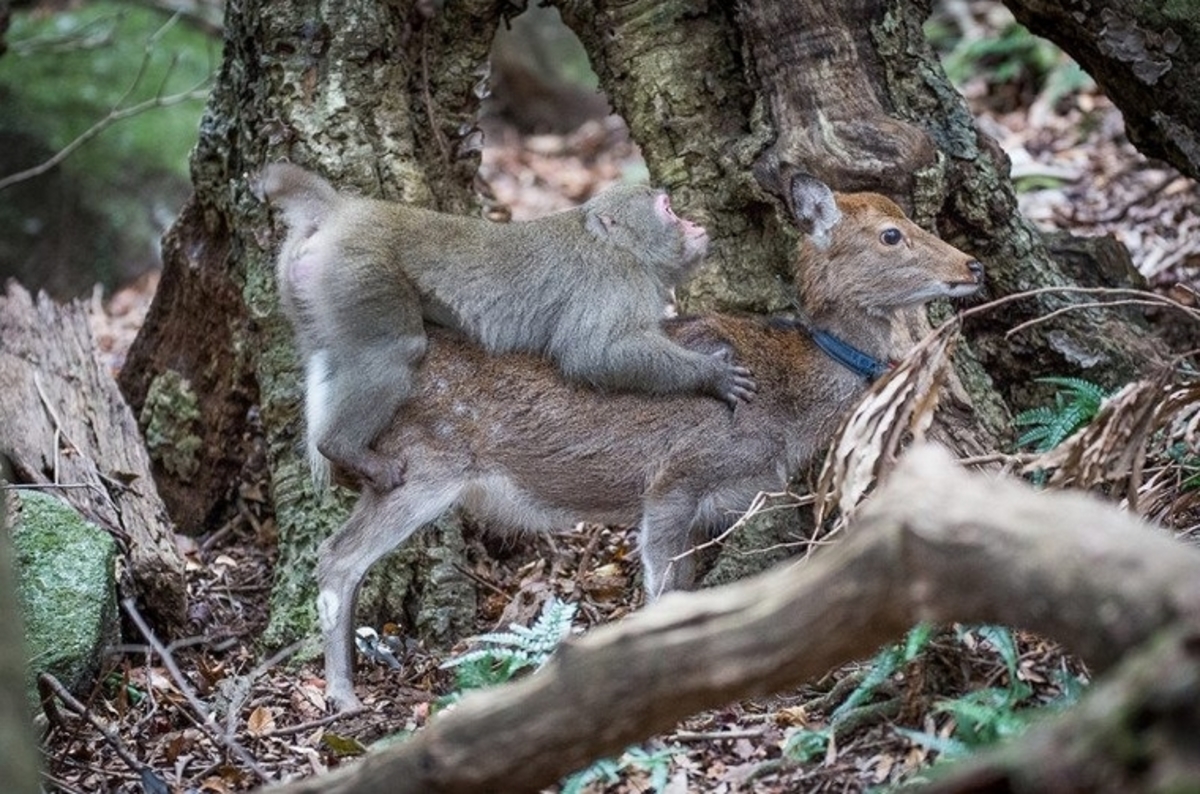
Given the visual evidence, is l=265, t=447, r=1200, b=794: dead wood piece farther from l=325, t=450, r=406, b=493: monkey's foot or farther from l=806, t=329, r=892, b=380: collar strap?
l=806, t=329, r=892, b=380: collar strap

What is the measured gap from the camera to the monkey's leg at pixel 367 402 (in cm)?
703

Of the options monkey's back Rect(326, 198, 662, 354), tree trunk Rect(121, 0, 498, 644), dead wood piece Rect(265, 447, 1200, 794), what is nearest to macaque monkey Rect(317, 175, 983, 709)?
monkey's back Rect(326, 198, 662, 354)

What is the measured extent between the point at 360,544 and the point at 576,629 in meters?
1.15

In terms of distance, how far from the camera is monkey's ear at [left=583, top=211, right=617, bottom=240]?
754cm

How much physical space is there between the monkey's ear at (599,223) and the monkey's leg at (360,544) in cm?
138

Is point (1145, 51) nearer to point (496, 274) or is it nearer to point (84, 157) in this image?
point (496, 274)

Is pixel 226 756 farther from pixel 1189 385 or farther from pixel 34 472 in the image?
pixel 1189 385

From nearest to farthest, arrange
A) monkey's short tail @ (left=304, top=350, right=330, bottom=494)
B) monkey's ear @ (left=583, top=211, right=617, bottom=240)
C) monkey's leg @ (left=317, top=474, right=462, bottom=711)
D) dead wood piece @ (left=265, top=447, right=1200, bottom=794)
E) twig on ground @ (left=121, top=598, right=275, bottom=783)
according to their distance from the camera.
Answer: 1. dead wood piece @ (left=265, top=447, right=1200, bottom=794)
2. twig on ground @ (left=121, top=598, right=275, bottom=783)
3. monkey's short tail @ (left=304, top=350, right=330, bottom=494)
4. monkey's leg @ (left=317, top=474, right=462, bottom=711)
5. monkey's ear @ (left=583, top=211, right=617, bottom=240)

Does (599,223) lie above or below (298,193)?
below

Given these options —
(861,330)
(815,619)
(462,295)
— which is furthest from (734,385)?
(815,619)

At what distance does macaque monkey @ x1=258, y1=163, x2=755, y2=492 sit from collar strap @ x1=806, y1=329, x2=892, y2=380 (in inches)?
17.0

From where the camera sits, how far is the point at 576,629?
7.71 metres

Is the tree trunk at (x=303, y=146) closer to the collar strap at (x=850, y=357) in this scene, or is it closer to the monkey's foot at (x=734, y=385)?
the monkey's foot at (x=734, y=385)

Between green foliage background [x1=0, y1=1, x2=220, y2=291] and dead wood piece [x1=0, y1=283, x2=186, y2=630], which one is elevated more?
green foliage background [x1=0, y1=1, x2=220, y2=291]
